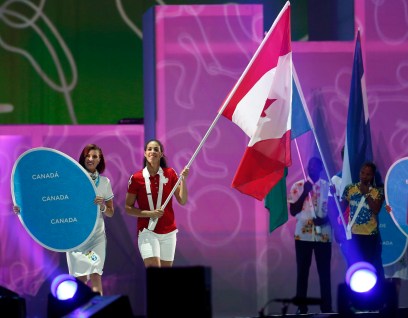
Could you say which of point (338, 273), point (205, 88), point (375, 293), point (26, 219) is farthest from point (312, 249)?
point (375, 293)

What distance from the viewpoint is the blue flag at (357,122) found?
10148 millimetres

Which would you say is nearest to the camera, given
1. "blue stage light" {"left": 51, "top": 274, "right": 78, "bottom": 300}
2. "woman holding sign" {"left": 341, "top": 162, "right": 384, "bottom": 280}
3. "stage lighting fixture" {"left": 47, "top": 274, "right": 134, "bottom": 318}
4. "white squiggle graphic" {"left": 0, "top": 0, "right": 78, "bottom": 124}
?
"stage lighting fixture" {"left": 47, "top": 274, "right": 134, "bottom": 318}

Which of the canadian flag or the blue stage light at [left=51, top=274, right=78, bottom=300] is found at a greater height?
the canadian flag

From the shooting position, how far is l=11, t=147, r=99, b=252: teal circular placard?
935 centimetres

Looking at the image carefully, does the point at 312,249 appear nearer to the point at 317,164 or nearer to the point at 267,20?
the point at 317,164

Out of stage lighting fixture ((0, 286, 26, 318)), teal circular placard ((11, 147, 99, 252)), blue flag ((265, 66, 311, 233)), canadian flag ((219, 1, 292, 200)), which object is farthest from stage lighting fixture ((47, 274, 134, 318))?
blue flag ((265, 66, 311, 233))

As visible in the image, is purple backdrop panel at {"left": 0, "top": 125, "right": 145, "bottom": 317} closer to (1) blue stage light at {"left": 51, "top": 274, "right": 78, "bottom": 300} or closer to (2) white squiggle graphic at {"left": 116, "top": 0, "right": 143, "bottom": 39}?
(2) white squiggle graphic at {"left": 116, "top": 0, "right": 143, "bottom": 39}

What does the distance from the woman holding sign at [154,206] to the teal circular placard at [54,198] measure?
0.37 m

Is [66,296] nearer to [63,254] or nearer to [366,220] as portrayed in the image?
[366,220]

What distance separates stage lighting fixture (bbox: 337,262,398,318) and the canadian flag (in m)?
2.92

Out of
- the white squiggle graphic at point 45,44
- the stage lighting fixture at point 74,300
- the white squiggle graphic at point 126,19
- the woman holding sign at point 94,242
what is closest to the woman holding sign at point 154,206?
the woman holding sign at point 94,242

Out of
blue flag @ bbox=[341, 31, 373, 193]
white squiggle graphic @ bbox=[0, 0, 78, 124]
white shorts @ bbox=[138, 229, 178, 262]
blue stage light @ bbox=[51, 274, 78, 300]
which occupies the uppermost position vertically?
white squiggle graphic @ bbox=[0, 0, 78, 124]

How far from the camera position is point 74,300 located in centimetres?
576

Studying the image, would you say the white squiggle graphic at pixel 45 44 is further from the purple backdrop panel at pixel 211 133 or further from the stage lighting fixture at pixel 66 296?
the stage lighting fixture at pixel 66 296
